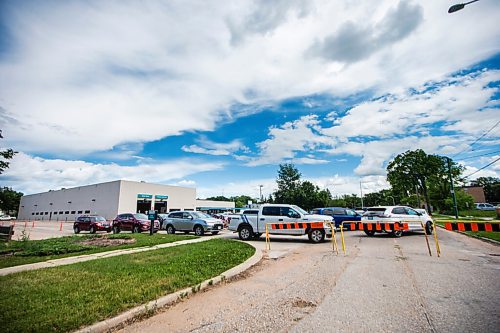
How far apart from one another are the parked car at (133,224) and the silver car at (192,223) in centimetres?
215

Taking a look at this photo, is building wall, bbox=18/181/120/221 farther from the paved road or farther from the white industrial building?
the paved road

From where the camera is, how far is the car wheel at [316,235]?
44.8 feet

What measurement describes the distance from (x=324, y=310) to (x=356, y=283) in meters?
1.89

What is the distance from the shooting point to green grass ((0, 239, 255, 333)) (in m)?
4.01

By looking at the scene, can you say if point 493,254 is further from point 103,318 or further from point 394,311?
point 103,318

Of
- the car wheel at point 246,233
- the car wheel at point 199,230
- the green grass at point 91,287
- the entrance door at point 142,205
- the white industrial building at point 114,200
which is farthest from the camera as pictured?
the entrance door at point 142,205

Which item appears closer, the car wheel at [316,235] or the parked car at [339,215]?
the car wheel at [316,235]

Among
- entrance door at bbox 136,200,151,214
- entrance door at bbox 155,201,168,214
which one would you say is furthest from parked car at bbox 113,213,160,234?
entrance door at bbox 155,201,168,214

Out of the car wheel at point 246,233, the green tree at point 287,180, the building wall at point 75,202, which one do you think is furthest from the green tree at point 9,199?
the green tree at point 287,180

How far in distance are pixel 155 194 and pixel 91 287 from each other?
1901 inches

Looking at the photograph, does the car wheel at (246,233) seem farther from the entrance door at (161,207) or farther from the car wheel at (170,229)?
the entrance door at (161,207)

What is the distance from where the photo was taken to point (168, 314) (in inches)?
177

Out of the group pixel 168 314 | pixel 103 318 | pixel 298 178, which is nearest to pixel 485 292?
pixel 168 314

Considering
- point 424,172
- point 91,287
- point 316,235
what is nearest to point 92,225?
point 316,235
